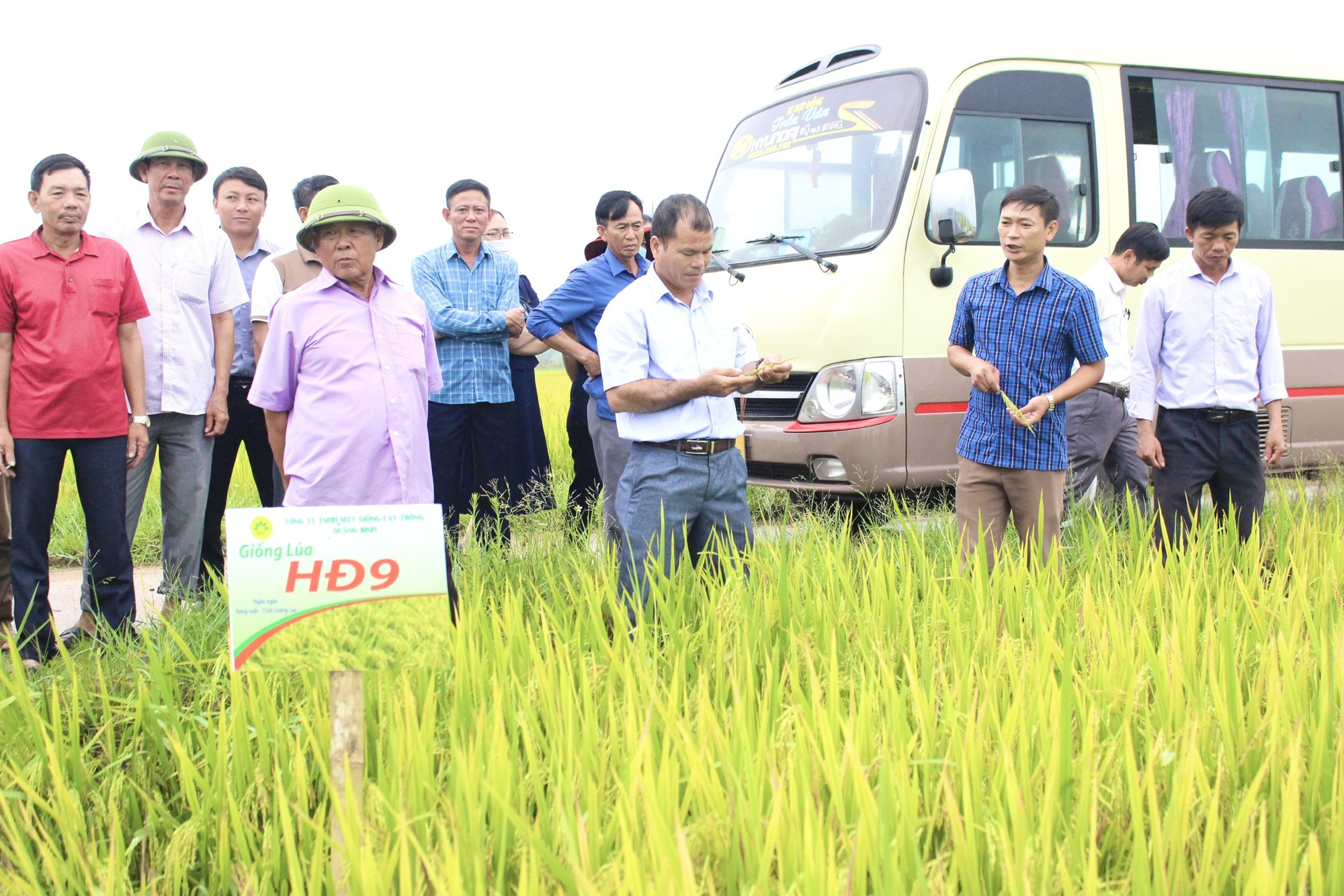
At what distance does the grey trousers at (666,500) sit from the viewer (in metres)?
3.29

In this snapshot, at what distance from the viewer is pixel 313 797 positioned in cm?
220

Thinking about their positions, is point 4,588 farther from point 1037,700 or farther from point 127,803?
point 1037,700

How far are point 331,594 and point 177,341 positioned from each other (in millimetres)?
2820

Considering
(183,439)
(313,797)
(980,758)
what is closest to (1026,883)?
(980,758)

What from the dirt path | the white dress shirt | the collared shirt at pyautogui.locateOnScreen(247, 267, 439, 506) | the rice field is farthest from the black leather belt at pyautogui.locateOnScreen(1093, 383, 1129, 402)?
the dirt path

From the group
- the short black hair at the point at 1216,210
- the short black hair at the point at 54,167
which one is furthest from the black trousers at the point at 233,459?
the short black hair at the point at 1216,210

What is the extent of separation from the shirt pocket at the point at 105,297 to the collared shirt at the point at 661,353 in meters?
1.86

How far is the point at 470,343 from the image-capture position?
5.03m

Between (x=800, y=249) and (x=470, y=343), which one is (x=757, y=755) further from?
(x=800, y=249)

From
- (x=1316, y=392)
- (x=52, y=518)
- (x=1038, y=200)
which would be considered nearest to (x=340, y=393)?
(x=52, y=518)

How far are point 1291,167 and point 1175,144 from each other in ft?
3.17

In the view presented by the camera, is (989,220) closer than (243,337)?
No

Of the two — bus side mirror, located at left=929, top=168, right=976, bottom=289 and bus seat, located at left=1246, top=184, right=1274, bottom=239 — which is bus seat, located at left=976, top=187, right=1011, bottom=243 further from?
bus seat, located at left=1246, top=184, right=1274, bottom=239

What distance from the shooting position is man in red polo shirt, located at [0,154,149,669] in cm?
376
